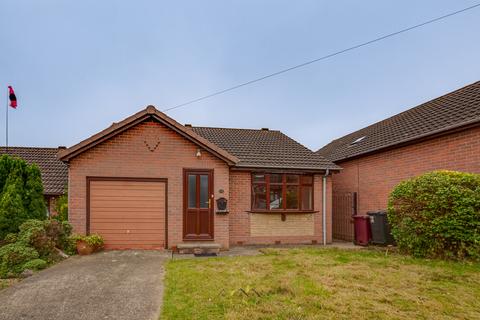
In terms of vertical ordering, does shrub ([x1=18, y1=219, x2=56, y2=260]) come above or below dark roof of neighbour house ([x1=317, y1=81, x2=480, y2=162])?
below

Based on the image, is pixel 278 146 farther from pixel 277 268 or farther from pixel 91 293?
pixel 91 293

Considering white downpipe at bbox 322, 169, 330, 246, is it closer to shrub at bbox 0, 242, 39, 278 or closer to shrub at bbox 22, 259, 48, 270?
shrub at bbox 22, 259, 48, 270

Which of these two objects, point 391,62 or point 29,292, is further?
point 391,62

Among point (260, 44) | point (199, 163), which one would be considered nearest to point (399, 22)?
point (260, 44)

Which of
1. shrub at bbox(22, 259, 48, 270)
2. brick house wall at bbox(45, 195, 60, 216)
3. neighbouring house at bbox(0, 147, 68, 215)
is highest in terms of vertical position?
neighbouring house at bbox(0, 147, 68, 215)

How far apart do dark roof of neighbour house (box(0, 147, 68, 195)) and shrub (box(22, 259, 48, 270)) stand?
15.6 feet

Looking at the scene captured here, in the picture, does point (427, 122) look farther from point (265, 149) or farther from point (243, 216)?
point (243, 216)

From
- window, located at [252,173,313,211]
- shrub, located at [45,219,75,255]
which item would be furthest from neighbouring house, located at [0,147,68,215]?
window, located at [252,173,313,211]

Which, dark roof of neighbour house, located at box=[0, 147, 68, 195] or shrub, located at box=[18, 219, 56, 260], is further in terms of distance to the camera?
dark roof of neighbour house, located at box=[0, 147, 68, 195]

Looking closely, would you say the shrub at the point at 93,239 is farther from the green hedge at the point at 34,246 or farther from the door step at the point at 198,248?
the door step at the point at 198,248

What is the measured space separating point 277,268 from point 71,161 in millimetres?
7215

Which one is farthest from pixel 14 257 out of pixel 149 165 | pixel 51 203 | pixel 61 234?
pixel 51 203

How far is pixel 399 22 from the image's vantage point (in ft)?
48.6

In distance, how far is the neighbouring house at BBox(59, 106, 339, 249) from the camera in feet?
32.2
